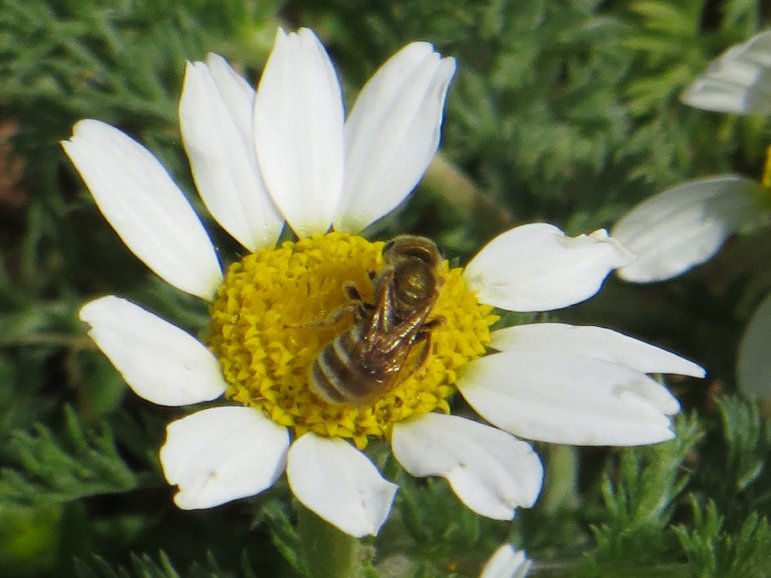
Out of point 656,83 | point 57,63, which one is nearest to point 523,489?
point 57,63

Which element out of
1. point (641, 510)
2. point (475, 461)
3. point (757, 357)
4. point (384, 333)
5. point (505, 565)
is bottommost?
point (757, 357)

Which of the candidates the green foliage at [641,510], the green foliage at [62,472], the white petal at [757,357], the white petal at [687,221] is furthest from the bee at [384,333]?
the white petal at [757,357]

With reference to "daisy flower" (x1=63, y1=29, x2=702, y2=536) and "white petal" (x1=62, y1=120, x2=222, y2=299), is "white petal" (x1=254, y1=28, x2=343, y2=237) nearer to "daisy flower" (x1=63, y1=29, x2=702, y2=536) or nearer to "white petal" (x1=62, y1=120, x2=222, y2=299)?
"daisy flower" (x1=63, y1=29, x2=702, y2=536)

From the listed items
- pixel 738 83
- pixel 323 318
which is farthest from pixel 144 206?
pixel 738 83

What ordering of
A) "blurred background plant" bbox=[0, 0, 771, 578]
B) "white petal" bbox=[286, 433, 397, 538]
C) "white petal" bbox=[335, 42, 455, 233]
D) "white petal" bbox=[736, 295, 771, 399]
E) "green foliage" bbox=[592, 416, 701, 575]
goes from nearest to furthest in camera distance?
1. "white petal" bbox=[286, 433, 397, 538]
2. "green foliage" bbox=[592, 416, 701, 575]
3. "white petal" bbox=[335, 42, 455, 233]
4. "blurred background plant" bbox=[0, 0, 771, 578]
5. "white petal" bbox=[736, 295, 771, 399]

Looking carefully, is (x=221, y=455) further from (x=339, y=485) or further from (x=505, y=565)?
(x=505, y=565)

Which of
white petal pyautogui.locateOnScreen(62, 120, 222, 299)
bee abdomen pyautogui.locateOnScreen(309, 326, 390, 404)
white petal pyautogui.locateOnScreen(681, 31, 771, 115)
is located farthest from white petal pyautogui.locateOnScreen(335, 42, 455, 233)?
white petal pyautogui.locateOnScreen(681, 31, 771, 115)
